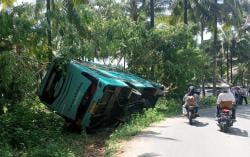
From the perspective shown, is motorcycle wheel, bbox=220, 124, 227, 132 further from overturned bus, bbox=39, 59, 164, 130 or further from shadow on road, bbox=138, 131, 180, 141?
overturned bus, bbox=39, 59, 164, 130

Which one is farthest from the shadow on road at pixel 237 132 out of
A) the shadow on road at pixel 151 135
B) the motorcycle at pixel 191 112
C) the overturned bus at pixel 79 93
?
the overturned bus at pixel 79 93

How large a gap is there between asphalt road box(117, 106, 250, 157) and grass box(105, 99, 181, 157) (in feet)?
0.91

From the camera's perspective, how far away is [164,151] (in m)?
12.0

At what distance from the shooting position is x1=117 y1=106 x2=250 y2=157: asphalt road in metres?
11.7

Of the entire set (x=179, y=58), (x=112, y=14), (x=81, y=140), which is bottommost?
(x=81, y=140)

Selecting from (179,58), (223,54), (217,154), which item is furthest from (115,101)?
(223,54)

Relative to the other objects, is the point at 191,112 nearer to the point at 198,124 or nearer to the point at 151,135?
the point at 198,124

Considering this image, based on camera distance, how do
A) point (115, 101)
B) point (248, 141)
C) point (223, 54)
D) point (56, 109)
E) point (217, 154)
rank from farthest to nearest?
point (223, 54) < point (115, 101) < point (56, 109) < point (248, 141) < point (217, 154)

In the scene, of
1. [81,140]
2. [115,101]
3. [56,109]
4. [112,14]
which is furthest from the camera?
[112,14]

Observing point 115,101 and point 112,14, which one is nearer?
point 115,101

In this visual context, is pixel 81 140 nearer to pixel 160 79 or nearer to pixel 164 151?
pixel 164 151

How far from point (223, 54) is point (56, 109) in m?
47.6

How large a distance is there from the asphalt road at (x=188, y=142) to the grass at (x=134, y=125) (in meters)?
0.28

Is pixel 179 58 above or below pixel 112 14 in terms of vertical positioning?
below
